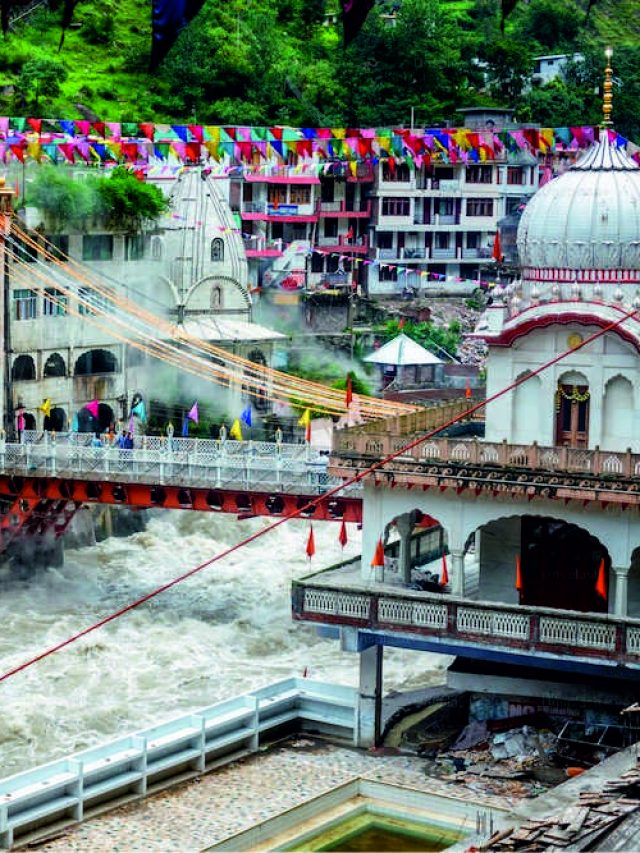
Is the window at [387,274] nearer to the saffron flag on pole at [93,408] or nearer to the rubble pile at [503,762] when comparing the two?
the saffron flag on pole at [93,408]

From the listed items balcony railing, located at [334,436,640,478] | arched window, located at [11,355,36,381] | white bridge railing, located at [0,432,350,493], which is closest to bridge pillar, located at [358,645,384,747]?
balcony railing, located at [334,436,640,478]

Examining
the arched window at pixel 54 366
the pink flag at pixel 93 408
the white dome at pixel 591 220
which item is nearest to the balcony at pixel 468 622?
the white dome at pixel 591 220

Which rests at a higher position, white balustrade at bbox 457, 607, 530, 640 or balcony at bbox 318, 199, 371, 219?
balcony at bbox 318, 199, 371, 219

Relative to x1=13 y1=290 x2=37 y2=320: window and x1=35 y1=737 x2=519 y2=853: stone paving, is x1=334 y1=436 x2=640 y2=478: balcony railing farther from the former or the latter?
x1=13 y1=290 x2=37 y2=320: window

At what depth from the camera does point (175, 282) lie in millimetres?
71250

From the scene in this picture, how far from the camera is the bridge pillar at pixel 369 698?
39812mm

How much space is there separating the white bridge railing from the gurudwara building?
947 centimetres

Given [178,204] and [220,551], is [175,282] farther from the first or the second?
[220,551]

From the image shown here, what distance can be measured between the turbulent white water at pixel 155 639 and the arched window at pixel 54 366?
5.59 meters

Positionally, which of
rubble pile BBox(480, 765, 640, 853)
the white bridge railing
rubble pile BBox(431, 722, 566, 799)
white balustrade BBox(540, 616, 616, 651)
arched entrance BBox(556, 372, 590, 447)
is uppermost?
arched entrance BBox(556, 372, 590, 447)

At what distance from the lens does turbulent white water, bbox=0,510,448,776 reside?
145ft

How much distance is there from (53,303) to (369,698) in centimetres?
2818

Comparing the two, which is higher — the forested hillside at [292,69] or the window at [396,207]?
the forested hillside at [292,69]

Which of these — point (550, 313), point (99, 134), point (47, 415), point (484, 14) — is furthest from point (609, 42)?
point (550, 313)
